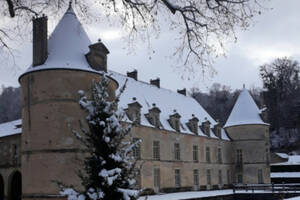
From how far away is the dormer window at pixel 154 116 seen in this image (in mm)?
23828

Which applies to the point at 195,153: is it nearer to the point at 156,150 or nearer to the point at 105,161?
the point at 156,150

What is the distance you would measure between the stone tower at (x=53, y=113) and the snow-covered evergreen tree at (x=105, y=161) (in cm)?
679

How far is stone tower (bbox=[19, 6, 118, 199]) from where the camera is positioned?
1385 cm

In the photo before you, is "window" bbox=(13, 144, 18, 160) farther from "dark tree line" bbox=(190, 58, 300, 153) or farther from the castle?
"dark tree line" bbox=(190, 58, 300, 153)

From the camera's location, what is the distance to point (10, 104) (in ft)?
194

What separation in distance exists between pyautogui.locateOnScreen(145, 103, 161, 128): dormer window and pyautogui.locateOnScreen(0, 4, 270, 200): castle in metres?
0.07

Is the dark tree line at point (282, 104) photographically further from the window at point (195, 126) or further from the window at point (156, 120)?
the window at point (156, 120)

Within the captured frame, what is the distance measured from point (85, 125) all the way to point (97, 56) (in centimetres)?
308

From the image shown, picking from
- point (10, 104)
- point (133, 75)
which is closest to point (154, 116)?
point (133, 75)

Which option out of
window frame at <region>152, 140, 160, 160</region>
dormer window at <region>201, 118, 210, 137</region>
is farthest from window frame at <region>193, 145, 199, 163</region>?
window frame at <region>152, 140, 160, 160</region>

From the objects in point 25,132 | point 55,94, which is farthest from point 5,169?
point 55,94

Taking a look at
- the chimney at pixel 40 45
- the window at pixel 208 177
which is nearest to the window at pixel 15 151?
the chimney at pixel 40 45

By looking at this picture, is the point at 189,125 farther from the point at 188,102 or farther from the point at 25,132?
the point at 25,132

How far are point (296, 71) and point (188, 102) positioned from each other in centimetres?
2754
